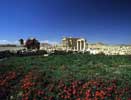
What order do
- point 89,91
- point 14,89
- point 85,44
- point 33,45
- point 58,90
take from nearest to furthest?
point 89,91
point 58,90
point 14,89
point 33,45
point 85,44

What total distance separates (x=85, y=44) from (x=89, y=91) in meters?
94.5

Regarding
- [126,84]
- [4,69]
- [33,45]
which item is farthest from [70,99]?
[33,45]

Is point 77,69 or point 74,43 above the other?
point 74,43

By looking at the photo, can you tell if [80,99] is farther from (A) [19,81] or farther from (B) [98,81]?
(A) [19,81]

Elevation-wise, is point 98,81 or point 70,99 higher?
point 98,81

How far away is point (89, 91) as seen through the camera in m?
8.73

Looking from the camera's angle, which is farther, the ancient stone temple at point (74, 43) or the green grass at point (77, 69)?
the ancient stone temple at point (74, 43)

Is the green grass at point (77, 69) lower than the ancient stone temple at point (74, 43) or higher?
lower

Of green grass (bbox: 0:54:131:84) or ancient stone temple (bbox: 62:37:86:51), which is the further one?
ancient stone temple (bbox: 62:37:86:51)

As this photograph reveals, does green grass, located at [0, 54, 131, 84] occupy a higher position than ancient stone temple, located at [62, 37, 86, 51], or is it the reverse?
ancient stone temple, located at [62, 37, 86, 51]

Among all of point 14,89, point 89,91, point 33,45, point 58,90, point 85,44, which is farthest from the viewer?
point 85,44

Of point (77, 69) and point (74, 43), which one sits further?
point (74, 43)

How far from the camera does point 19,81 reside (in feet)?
35.6

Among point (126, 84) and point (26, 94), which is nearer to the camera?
point (126, 84)
